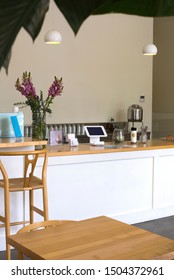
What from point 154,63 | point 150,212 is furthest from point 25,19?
point 154,63

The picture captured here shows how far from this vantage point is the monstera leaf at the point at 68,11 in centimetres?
35

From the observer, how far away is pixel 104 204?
4.56m

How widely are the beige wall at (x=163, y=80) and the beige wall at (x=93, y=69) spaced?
52cm

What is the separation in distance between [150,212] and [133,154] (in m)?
0.78

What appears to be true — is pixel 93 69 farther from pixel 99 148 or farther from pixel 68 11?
pixel 68 11

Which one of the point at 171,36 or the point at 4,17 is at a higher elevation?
the point at 171,36

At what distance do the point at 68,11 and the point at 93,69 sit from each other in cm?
746

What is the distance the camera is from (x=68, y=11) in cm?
35

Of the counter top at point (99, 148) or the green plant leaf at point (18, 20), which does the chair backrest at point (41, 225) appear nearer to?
the counter top at point (99, 148)

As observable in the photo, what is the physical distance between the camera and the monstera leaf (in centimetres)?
35

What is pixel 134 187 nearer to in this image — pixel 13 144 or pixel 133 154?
pixel 133 154

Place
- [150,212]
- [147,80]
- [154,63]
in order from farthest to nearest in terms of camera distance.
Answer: [154,63] → [147,80] → [150,212]

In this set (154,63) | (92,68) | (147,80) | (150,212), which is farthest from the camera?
(154,63)

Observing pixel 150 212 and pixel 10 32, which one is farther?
pixel 150 212
